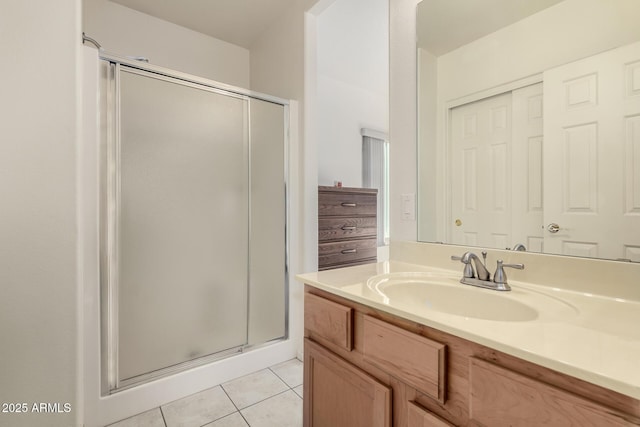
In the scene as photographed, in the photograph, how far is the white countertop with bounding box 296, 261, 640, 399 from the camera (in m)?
0.47

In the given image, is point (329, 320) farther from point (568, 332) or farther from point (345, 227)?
point (345, 227)

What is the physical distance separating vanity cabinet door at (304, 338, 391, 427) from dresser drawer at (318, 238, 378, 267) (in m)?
1.23

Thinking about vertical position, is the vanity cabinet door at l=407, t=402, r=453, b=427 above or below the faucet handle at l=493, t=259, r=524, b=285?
below

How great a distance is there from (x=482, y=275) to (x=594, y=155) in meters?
0.51

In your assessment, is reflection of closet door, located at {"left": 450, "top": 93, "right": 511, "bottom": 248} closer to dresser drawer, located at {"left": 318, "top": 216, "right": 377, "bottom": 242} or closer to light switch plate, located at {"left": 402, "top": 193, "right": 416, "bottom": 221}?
light switch plate, located at {"left": 402, "top": 193, "right": 416, "bottom": 221}

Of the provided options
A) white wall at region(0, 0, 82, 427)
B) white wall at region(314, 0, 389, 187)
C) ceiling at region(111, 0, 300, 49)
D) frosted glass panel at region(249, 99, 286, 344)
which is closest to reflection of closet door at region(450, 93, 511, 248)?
frosted glass panel at region(249, 99, 286, 344)

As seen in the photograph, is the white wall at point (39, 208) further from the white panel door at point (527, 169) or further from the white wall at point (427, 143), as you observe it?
the white panel door at point (527, 169)

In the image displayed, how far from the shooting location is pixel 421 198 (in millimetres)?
1359

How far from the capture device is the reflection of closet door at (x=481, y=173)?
1104 mm

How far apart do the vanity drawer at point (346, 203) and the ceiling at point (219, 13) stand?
1.47 meters

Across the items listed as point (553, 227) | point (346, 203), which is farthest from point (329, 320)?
point (346, 203)

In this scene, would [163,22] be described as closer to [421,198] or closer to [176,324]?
[176,324]

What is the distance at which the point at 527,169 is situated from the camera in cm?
104

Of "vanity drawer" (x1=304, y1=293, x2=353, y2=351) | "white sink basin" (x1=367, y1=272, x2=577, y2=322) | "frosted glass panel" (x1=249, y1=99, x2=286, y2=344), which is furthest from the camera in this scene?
"frosted glass panel" (x1=249, y1=99, x2=286, y2=344)
